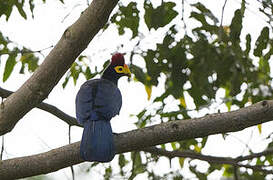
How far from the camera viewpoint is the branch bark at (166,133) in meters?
3.09

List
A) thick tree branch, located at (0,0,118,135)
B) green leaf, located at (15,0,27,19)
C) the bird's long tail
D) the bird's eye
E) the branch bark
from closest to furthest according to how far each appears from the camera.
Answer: thick tree branch, located at (0,0,118,135) < the branch bark < the bird's long tail < green leaf, located at (15,0,27,19) < the bird's eye

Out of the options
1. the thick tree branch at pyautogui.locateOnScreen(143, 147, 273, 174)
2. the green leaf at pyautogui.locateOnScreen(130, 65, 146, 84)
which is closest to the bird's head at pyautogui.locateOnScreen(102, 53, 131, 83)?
the green leaf at pyautogui.locateOnScreen(130, 65, 146, 84)

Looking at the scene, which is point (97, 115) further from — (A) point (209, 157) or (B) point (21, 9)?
(B) point (21, 9)

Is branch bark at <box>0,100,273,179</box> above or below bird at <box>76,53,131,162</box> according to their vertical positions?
below

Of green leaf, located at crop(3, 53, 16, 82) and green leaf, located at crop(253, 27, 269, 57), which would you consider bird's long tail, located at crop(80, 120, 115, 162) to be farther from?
green leaf, located at crop(253, 27, 269, 57)

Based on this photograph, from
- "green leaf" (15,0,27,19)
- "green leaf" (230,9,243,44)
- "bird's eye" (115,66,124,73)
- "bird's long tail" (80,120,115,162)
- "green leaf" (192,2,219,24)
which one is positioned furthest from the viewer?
"bird's eye" (115,66,124,73)

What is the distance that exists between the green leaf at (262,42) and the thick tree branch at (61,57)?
1514mm

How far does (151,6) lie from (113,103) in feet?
2.70

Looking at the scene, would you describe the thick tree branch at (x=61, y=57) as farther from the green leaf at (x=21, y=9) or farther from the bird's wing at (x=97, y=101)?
the green leaf at (x=21, y=9)

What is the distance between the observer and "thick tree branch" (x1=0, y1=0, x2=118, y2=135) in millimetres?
2902

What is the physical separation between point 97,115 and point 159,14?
35.4 inches

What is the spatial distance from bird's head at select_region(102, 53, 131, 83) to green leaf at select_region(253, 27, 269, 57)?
145 cm

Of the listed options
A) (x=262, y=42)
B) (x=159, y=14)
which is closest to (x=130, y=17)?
(x=159, y=14)

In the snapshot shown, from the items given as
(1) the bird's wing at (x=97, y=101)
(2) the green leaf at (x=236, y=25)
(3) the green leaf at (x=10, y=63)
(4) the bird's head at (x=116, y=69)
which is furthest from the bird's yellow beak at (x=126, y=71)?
(2) the green leaf at (x=236, y=25)
